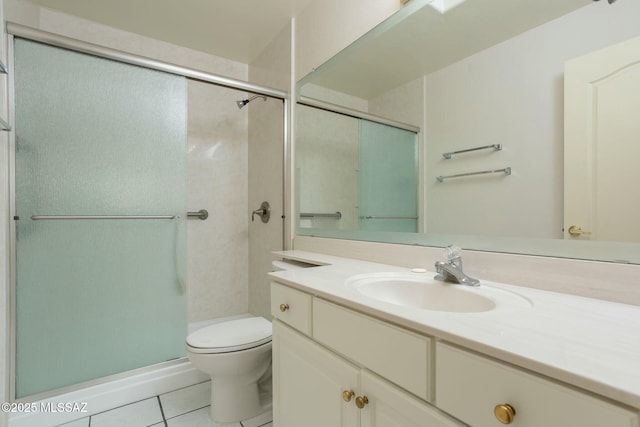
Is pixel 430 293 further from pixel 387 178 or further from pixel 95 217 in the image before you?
pixel 95 217

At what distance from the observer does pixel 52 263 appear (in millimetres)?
1356

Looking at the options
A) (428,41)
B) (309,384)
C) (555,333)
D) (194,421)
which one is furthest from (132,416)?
(428,41)

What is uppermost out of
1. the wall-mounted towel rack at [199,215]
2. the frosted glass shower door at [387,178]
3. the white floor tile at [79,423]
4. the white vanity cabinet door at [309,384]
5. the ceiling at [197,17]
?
the ceiling at [197,17]

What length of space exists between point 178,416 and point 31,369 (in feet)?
2.24

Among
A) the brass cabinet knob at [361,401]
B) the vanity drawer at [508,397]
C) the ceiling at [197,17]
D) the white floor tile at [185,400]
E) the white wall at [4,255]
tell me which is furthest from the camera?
the ceiling at [197,17]

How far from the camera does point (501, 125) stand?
3.03ft

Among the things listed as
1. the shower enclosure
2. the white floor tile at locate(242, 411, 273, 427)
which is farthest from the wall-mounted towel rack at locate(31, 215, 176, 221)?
the white floor tile at locate(242, 411, 273, 427)

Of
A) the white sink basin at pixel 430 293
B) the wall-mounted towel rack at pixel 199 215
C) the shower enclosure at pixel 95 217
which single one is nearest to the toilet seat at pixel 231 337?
the shower enclosure at pixel 95 217

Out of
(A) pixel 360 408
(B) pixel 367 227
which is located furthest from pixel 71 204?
(A) pixel 360 408

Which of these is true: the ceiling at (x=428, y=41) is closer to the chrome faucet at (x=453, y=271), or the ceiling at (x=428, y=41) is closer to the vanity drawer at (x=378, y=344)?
the chrome faucet at (x=453, y=271)

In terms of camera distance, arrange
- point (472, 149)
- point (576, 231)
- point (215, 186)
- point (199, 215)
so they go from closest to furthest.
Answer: point (576, 231)
point (472, 149)
point (199, 215)
point (215, 186)

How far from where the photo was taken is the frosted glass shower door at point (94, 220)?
4.29 feet

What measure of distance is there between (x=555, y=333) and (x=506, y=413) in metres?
0.17

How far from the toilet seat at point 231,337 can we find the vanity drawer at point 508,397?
3.33 ft
